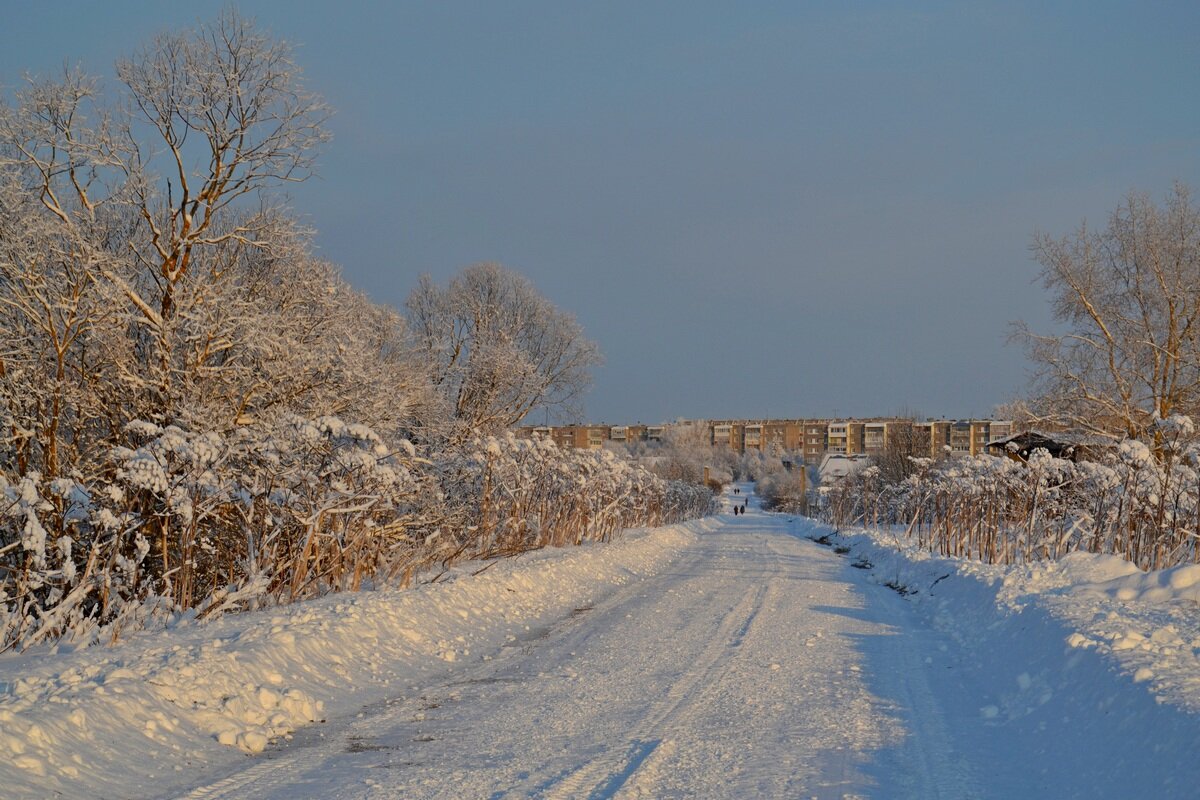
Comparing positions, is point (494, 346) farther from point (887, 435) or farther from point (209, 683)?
point (887, 435)

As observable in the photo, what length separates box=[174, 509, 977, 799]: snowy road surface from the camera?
5.65 metres

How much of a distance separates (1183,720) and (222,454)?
9539mm

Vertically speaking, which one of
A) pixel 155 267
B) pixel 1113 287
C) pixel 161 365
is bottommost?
pixel 161 365

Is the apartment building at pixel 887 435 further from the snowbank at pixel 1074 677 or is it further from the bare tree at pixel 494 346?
the snowbank at pixel 1074 677

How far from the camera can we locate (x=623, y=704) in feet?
25.6

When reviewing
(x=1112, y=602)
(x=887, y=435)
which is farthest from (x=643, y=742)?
(x=887, y=435)

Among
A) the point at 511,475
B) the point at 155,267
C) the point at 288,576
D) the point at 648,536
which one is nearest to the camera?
the point at 288,576

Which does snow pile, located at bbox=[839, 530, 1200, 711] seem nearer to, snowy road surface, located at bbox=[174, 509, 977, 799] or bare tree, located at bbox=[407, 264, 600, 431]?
snowy road surface, located at bbox=[174, 509, 977, 799]

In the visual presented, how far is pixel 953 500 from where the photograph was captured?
22.1 metres

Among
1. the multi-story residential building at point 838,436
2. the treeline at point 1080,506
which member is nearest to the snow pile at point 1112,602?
the treeline at point 1080,506

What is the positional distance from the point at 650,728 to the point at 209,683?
3.38m

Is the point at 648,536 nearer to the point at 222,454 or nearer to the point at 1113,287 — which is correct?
the point at 1113,287

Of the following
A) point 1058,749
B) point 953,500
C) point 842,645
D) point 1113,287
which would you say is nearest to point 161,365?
point 842,645

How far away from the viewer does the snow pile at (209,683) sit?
18.2 feet
